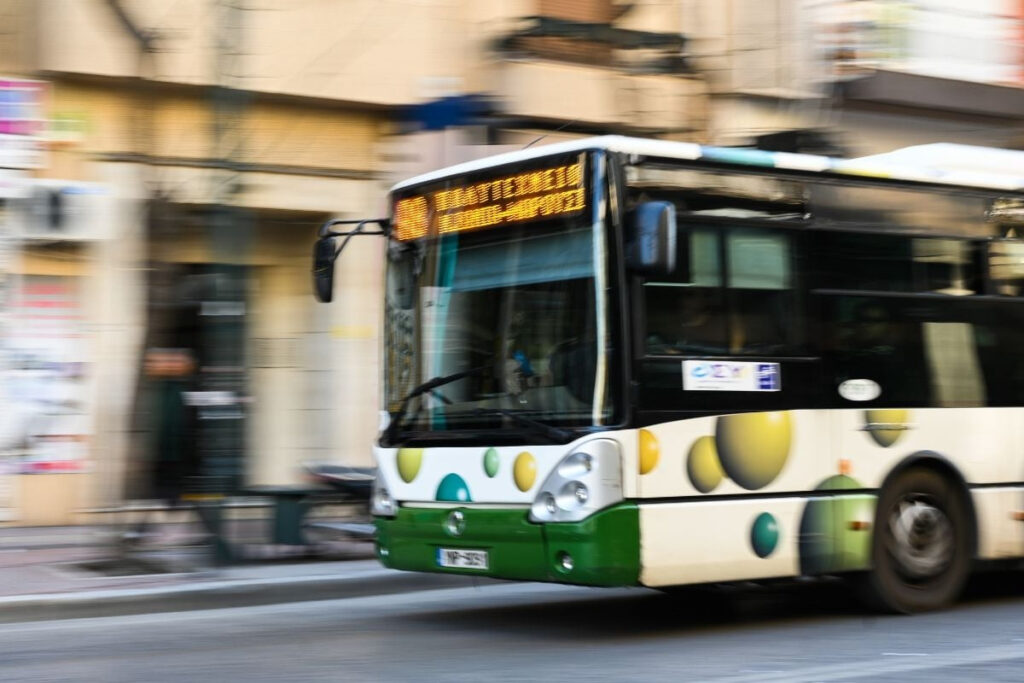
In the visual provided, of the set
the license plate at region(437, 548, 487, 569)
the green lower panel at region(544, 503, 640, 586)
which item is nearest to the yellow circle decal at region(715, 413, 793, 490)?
the green lower panel at region(544, 503, 640, 586)

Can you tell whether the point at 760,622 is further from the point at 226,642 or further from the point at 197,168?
the point at 197,168

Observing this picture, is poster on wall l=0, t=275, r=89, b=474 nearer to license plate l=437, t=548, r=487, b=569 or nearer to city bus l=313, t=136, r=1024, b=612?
city bus l=313, t=136, r=1024, b=612

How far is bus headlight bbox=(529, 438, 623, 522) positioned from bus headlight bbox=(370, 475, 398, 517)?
1498mm

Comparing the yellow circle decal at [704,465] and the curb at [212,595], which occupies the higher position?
the yellow circle decal at [704,465]

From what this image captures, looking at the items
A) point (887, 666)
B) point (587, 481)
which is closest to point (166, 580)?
point (587, 481)

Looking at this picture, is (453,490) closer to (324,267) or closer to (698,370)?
(698,370)

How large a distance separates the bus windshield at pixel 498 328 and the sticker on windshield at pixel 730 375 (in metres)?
0.60

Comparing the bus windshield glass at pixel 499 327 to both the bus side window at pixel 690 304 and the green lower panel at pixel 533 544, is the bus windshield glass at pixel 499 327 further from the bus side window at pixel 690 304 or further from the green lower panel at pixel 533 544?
the green lower panel at pixel 533 544

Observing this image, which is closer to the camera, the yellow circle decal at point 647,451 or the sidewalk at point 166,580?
→ the yellow circle decal at point 647,451

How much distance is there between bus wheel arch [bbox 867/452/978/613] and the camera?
9.02 meters

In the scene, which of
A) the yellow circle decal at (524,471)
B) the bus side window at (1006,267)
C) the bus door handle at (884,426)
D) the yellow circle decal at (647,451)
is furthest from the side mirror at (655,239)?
the bus side window at (1006,267)

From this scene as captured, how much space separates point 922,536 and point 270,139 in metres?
8.88

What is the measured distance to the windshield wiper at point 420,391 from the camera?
8570 mm

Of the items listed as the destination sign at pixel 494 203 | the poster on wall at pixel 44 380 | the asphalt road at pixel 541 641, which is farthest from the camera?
the poster on wall at pixel 44 380
